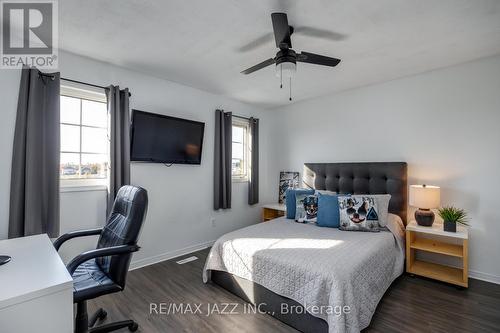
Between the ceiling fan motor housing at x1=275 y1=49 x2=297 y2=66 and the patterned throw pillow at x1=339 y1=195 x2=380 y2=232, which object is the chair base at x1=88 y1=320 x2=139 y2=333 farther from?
the ceiling fan motor housing at x1=275 y1=49 x2=297 y2=66

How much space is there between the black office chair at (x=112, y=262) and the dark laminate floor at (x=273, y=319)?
329 mm

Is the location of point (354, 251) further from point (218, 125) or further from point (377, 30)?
point (218, 125)

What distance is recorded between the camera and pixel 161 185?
3334 mm

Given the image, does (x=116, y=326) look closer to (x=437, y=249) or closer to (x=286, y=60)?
(x=286, y=60)

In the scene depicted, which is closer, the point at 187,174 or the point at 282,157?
the point at 187,174

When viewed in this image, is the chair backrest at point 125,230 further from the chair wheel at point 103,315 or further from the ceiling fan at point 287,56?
the ceiling fan at point 287,56

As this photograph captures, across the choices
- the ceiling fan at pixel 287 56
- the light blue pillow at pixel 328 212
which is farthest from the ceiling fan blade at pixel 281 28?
the light blue pillow at pixel 328 212

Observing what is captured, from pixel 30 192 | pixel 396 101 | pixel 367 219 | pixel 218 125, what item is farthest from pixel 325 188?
pixel 30 192

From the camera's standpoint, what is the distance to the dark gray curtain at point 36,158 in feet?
7.37

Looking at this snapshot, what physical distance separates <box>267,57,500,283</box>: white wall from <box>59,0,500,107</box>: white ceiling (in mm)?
252

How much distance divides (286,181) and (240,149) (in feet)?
3.50

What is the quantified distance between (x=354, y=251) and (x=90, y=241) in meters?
2.82

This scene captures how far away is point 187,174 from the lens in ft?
11.9

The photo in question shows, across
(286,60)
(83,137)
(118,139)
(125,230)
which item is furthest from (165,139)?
(286,60)
